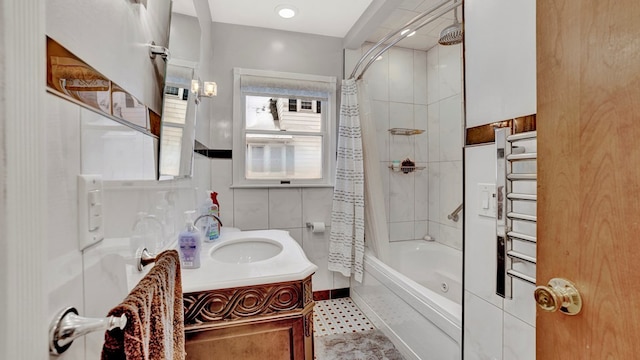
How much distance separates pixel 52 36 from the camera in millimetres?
435

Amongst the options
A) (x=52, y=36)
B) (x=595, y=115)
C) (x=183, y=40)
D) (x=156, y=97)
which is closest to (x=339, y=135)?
(x=183, y=40)

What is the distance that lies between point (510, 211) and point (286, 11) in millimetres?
2118

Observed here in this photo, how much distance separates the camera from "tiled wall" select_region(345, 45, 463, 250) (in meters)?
2.79

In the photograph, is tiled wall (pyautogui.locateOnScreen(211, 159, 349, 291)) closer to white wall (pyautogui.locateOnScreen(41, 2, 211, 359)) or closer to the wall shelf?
the wall shelf

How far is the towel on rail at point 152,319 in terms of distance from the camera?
0.44 metres

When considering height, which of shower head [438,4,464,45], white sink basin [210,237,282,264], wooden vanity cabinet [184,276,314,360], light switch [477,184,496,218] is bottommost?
wooden vanity cabinet [184,276,314,360]

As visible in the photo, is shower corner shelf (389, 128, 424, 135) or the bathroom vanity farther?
shower corner shelf (389, 128, 424, 135)

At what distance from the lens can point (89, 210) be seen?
535mm

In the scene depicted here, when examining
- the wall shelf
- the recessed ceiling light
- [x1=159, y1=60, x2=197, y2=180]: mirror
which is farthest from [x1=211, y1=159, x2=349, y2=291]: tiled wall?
the recessed ceiling light

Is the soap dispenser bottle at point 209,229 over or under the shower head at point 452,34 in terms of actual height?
under

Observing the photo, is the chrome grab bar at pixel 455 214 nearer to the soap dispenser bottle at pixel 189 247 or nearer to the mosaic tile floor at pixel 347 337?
the mosaic tile floor at pixel 347 337

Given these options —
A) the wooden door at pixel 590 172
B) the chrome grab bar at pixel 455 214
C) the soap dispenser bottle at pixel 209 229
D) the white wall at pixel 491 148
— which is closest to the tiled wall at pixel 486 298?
the white wall at pixel 491 148

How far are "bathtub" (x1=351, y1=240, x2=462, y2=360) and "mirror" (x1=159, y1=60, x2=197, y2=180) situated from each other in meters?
1.49

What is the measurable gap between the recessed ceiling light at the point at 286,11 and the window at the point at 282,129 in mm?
452
